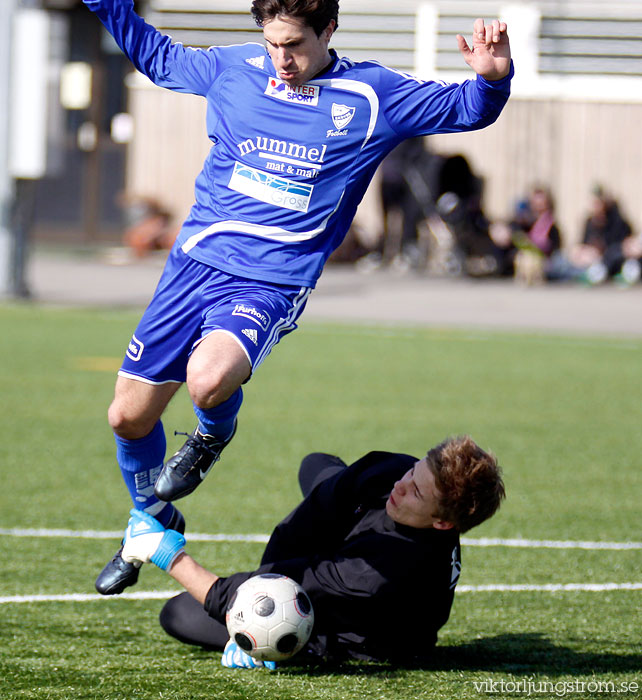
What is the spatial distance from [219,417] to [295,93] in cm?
127

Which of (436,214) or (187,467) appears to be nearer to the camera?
(187,467)

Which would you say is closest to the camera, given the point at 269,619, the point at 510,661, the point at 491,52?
the point at 269,619

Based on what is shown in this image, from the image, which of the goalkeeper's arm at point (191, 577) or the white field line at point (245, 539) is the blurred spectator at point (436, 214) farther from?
the goalkeeper's arm at point (191, 577)

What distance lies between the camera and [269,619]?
13.1ft

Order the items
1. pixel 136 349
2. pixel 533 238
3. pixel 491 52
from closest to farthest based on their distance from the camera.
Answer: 1. pixel 491 52
2. pixel 136 349
3. pixel 533 238

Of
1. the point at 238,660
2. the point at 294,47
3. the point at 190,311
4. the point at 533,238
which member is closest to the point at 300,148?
the point at 294,47

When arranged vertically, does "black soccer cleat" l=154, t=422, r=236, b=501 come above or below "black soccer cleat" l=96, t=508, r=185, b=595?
above

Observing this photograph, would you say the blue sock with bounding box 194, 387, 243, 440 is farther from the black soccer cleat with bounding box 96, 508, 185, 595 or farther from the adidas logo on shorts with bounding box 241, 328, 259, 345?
the black soccer cleat with bounding box 96, 508, 185, 595

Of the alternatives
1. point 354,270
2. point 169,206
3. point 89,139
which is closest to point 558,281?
point 354,270

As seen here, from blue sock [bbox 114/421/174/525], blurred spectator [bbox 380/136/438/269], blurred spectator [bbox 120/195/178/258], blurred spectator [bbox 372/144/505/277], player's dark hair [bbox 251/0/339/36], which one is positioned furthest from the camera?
blurred spectator [bbox 120/195/178/258]

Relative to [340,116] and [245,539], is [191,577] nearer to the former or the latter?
[340,116]

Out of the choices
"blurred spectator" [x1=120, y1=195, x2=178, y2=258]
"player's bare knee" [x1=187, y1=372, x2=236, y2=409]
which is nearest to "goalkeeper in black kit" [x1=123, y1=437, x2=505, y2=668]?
"player's bare knee" [x1=187, y1=372, x2=236, y2=409]

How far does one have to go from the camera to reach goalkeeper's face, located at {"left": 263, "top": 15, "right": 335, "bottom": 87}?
4.45 meters

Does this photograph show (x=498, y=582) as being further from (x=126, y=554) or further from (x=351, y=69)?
(x=351, y=69)
